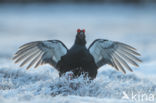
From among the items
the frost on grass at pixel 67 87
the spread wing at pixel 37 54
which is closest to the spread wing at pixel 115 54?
the frost on grass at pixel 67 87

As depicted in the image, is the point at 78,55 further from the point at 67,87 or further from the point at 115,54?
the point at 115,54

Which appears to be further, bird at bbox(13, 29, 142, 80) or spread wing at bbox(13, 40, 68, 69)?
spread wing at bbox(13, 40, 68, 69)

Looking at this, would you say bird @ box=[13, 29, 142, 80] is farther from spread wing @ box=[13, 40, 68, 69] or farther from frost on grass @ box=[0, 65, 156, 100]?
frost on grass @ box=[0, 65, 156, 100]

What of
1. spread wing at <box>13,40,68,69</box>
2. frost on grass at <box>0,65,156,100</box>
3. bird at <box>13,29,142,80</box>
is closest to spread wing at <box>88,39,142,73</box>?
bird at <box>13,29,142,80</box>

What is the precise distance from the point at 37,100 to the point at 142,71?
18.1ft

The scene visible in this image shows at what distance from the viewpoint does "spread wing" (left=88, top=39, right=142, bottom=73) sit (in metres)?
7.65

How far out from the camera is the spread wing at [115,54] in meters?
7.65

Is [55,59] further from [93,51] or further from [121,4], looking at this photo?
[121,4]

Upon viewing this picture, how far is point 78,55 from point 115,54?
1.02 metres

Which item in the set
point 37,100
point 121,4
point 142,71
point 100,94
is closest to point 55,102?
point 37,100

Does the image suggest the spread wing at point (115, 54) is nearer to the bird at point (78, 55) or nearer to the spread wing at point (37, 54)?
the bird at point (78, 55)

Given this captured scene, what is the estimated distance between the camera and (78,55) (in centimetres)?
706

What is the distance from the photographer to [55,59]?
7574 millimetres

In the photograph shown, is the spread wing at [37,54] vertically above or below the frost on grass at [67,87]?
above
